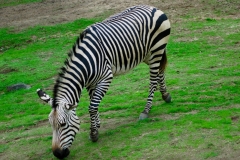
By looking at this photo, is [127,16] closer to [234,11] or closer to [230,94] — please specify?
Result: [230,94]

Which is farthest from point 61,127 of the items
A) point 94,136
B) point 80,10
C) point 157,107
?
point 80,10

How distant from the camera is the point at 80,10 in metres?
23.2

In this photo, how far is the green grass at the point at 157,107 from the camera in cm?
821

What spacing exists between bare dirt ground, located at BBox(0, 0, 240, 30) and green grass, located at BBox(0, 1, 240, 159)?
244 centimetres

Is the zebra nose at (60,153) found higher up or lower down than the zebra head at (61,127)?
lower down

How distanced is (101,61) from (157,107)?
90.3 inches

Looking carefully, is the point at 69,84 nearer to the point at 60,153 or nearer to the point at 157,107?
the point at 60,153

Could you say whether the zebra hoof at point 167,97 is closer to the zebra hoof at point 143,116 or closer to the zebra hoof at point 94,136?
the zebra hoof at point 143,116

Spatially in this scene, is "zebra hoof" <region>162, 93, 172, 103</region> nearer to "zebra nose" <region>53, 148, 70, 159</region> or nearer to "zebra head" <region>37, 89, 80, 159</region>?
"zebra head" <region>37, 89, 80, 159</region>

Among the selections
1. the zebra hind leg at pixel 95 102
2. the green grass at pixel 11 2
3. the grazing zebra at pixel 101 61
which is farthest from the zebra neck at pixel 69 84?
the green grass at pixel 11 2

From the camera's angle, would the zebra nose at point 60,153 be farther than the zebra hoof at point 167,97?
No

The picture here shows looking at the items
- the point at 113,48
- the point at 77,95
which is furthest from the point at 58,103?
the point at 113,48

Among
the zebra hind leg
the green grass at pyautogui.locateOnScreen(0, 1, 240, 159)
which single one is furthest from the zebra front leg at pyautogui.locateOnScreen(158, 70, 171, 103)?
the zebra hind leg

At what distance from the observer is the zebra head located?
25.0 feet
